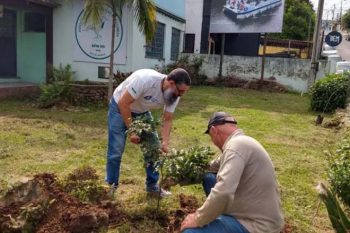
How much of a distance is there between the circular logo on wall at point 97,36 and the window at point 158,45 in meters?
2.26

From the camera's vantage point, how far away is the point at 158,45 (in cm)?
1644

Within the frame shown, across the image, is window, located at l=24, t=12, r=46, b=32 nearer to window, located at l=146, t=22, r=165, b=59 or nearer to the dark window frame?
window, located at l=146, t=22, r=165, b=59

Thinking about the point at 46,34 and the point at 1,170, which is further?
the point at 46,34

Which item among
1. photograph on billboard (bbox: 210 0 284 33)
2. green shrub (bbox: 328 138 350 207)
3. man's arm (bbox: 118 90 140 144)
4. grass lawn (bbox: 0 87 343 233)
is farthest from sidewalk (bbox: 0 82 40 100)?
photograph on billboard (bbox: 210 0 284 33)

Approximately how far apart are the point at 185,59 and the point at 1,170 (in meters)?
14.7

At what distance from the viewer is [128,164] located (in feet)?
20.5

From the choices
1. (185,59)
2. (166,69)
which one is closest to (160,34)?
(166,69)

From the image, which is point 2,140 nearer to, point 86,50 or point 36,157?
point 36,157

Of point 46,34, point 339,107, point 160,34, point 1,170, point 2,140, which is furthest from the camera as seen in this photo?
point 160,34

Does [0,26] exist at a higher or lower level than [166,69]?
higher

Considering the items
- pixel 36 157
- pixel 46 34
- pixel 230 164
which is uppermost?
pixel 46 34

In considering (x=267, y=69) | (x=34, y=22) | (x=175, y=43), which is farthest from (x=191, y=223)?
(x=175, y=43)

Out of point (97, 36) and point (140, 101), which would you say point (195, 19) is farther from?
point (140, 101)

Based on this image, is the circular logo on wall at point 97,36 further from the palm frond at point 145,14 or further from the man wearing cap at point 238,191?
the man wearing cap at point 238,191
